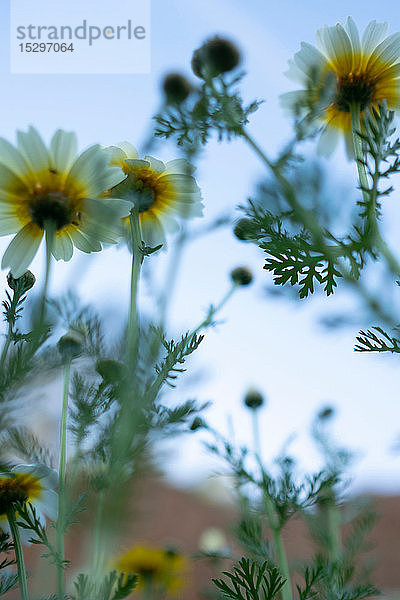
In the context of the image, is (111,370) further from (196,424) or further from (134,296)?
(196,424)

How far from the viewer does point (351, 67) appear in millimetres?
701

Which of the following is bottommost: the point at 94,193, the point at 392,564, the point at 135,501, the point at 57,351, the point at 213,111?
the point at 392,564

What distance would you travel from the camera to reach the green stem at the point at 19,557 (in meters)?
0.45

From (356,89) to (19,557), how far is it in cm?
53

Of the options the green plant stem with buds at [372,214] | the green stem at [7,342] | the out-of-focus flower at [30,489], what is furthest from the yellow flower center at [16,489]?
the green plant stem with buds at [372,214]

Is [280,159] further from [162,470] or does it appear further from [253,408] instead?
[253,408]

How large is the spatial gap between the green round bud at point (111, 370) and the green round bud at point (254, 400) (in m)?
0.53

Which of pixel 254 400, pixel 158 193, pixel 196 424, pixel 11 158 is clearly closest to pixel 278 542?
pixel 196 424

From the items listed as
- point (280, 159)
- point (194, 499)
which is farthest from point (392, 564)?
point (280, 159)

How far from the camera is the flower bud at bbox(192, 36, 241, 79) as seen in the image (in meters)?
0.71

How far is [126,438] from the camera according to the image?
0.42 m

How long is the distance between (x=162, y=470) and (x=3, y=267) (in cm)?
20

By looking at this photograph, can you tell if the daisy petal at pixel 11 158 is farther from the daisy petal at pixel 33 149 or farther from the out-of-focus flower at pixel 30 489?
the out-of-focus flower at pixel 30 489

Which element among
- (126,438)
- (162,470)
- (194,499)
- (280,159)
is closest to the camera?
(126,438)
